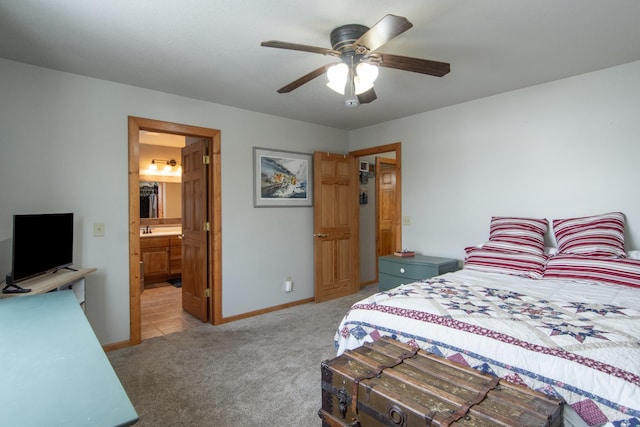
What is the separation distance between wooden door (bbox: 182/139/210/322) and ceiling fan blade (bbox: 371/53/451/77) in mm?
2316

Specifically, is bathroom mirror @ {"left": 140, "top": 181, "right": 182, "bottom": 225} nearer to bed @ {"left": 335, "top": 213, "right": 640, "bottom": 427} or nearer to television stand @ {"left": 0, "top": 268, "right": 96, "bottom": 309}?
television stand @ {"left": 0, "top": 268, "right": 96, "bottom": 309}

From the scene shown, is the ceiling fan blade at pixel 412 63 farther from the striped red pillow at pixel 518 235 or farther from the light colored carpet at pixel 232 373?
the light colored carpet at pixel 232 373

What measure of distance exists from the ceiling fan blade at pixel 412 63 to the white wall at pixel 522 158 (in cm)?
170

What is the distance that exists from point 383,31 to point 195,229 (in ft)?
10.1

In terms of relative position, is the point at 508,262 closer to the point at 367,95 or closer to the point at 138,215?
the point at 367,95

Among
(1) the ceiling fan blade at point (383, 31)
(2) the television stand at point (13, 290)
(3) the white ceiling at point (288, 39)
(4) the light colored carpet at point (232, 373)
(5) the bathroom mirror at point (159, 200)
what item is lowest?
(4) the light colored carpet at point (232, 373)

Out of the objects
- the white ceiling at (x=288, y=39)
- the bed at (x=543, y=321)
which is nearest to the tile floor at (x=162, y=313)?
the bed at (x=543, y=321)

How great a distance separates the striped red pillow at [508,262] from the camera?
2.74 meters

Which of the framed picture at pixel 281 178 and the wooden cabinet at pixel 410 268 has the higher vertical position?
the framed picture at pixel 281 178

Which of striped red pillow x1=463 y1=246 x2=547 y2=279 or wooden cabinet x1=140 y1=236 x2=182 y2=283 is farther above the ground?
striped red pillow x1=463 y1=246 x2=547 y2=279

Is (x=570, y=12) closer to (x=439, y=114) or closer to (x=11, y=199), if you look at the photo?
(x=439, y=114)

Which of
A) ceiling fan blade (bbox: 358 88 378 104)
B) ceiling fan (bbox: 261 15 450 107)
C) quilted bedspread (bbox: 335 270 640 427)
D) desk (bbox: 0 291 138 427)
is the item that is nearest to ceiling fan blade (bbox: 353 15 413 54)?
ceiling fan (bbox: 261 15 450 107)

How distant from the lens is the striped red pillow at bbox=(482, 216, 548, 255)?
2.93 m

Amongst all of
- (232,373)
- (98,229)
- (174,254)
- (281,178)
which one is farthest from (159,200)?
(232,373)
